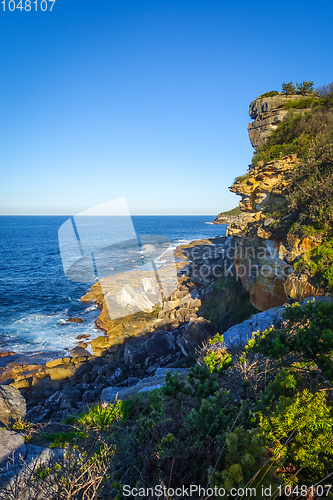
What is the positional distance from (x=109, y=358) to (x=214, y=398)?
14498 millimetres

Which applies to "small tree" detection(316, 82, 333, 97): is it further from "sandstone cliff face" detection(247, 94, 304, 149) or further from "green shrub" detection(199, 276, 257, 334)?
"green shrub" detection(199, 276, 257, 334)

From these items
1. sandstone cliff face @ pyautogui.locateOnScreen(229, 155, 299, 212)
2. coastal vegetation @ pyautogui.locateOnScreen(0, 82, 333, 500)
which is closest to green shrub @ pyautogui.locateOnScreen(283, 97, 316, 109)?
sandstone cliff face @ pyautogui.locateOnScreen(229, 155, 299, 212)

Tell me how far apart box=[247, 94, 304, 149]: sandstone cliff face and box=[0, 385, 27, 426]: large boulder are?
21111 mm

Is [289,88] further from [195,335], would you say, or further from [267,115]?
[195,335]

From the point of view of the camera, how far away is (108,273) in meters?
33.3

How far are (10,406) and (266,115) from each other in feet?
75.7

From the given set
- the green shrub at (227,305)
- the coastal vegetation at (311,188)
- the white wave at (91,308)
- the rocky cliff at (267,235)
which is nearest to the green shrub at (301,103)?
the rocky cliff at (267,235)

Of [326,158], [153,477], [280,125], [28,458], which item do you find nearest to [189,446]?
[153,477]

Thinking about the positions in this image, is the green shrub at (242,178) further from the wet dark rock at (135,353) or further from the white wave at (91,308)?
the white wave at (91,308)

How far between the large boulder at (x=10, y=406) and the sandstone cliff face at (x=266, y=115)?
2111cm

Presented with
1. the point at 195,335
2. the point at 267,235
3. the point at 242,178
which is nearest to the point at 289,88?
the point at 242,178

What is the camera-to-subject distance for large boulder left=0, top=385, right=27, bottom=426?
658 cm

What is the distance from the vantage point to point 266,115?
63.9ft

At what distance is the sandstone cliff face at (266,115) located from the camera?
62.2 ft
